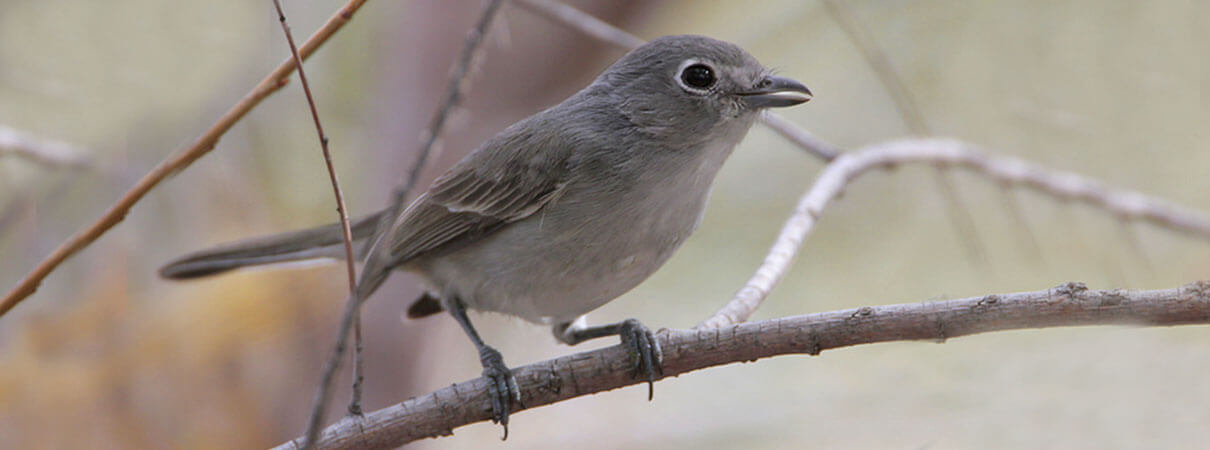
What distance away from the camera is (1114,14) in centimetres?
526

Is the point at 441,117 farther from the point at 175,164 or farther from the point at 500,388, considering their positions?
the point at 500,388

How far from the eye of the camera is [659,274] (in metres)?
6.14

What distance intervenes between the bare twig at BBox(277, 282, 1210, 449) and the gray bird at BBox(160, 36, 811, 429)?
0.40 metres

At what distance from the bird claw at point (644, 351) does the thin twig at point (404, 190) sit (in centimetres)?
78

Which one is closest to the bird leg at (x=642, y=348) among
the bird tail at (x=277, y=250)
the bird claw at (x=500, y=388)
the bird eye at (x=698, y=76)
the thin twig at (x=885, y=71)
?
the bird claw at (x=500, y=388)

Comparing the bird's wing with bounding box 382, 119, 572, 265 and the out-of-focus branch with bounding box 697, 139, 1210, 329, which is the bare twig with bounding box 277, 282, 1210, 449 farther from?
the out-of-focus branch with bounding box 697, 139, 1210, 329

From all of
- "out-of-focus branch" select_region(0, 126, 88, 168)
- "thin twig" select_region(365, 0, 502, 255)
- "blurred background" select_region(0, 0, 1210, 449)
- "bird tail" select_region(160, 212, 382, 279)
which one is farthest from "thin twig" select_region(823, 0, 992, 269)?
"out-of-focus branch" select_region(0, 126, 88, 168)

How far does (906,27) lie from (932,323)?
4.15 metres

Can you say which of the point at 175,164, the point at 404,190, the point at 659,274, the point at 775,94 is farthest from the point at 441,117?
the point at 659,274

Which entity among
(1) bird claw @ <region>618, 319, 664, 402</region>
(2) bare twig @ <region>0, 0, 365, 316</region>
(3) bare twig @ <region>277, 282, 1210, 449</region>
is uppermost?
(2) bare twig @ <region>0, 0, 365, 316</region>

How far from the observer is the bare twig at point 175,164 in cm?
211

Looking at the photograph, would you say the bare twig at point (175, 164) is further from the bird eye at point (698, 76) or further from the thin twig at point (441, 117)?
the bird eye at point (698, 76)

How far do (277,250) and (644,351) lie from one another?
77.5 inches

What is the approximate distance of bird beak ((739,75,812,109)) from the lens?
3102 mm
